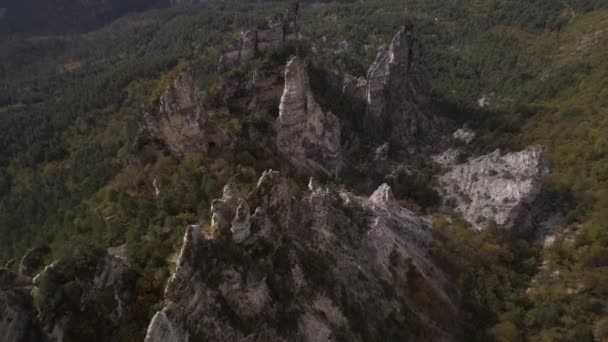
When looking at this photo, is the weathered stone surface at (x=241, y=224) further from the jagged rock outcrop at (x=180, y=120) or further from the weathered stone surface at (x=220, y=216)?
the jagged rock outcrop at (x=180, y=120)

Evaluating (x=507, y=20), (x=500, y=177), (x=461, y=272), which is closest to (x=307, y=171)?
(x=461, y=272)

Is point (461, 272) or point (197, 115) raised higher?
point (197, 115)

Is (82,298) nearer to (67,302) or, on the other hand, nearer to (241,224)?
(67,302)

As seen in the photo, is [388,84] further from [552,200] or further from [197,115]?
[197,115]

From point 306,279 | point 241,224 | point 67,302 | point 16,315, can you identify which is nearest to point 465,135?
point 306,279

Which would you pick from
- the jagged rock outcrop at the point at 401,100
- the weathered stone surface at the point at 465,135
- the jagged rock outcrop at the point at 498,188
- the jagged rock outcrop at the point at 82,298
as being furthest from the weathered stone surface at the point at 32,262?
the weathered stone surface at the point at 465,135

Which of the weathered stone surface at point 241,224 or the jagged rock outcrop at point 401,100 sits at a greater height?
the weathered stone surface at point 241,224

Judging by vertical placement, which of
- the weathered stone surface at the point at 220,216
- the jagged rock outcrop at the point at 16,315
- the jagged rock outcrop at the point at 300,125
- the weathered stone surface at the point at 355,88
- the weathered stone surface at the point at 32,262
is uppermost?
the jagged rock outcrop at the point at 16,315

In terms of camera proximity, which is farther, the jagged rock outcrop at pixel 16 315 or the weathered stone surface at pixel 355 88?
the weathered stone surface at pixel 355 88
